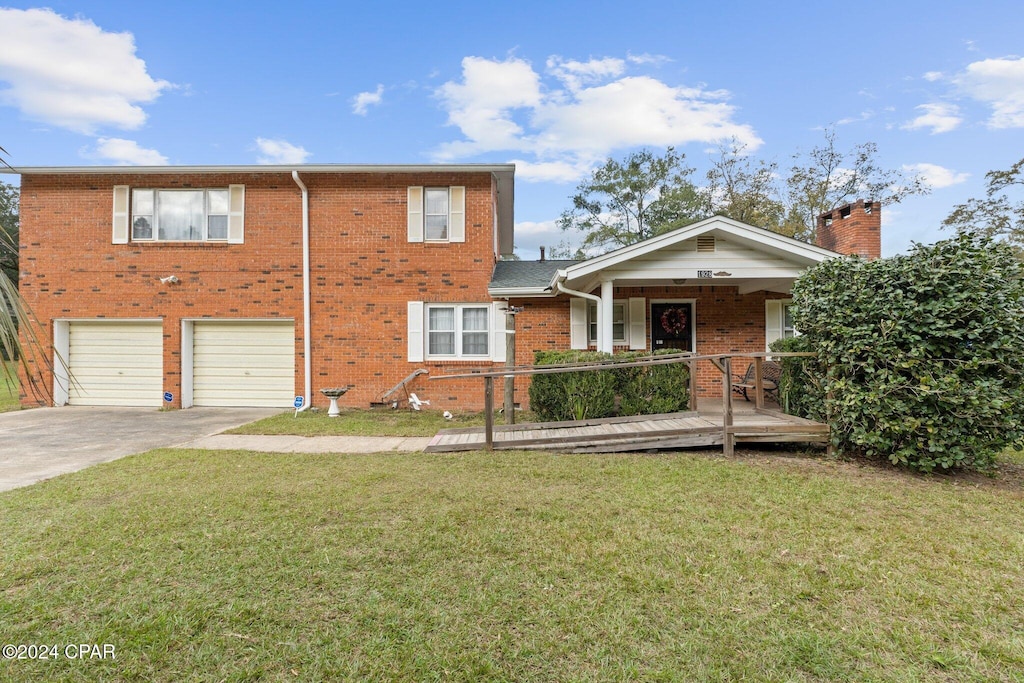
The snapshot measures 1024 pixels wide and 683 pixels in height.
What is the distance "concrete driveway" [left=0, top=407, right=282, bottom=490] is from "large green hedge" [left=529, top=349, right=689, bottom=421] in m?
5.74

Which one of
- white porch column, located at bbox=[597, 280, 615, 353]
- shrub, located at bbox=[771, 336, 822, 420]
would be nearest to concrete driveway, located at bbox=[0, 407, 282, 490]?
white porch column, located at bbox=[597, 280, 615, 353]

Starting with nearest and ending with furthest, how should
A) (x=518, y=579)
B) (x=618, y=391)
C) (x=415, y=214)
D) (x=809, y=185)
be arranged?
(x=518, y=579) → (x=618, y=391) → (x=415, y=214) → (x=809, y=185)

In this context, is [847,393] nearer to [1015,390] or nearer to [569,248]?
[1015,390]

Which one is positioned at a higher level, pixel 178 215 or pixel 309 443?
pixel 178 215

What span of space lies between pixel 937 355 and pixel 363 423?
26.7 feet

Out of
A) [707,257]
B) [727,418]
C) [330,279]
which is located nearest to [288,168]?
[330,279]

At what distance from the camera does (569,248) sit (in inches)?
1238

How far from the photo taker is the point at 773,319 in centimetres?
1065

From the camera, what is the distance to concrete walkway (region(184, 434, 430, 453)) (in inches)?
258

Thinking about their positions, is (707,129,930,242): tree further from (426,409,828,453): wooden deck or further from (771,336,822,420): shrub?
(426,409,828,453): wooden deck

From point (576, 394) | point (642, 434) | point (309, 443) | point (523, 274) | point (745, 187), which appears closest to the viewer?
point (642, 434)

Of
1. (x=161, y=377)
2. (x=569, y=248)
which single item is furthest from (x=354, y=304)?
(x=569, y=248)

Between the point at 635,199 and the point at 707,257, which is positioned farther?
the point at 635,199

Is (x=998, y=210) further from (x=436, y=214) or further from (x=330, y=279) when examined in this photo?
(x=330, y=279)
